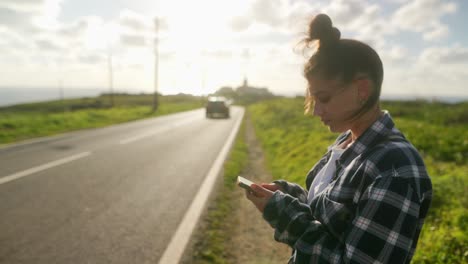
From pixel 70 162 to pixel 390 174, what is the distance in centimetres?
858

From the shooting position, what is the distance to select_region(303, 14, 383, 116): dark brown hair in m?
1.45

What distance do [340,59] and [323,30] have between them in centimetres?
18

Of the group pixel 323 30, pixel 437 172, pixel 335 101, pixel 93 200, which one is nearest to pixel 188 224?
pixel 93 200

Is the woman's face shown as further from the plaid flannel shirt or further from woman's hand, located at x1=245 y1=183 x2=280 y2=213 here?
woman's hand, located at x1=245 y1=183 x2=280 y2=213

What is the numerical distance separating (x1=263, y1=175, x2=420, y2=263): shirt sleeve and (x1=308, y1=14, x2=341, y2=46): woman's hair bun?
64cm

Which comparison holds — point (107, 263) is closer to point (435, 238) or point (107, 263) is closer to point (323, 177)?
point (323, 177)

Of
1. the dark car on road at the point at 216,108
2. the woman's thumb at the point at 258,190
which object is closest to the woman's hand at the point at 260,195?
the woman's thumb at the point at 258,190

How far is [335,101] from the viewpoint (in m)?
1.54

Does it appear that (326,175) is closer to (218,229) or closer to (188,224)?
(218,229)

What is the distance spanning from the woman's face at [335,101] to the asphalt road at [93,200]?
→ 2839 millimetres

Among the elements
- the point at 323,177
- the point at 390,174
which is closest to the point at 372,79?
the point at 390,174

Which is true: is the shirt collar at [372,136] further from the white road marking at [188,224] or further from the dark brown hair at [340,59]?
the white road marking at [188,224]

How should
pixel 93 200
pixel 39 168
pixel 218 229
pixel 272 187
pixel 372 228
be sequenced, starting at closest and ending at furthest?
pixel 372 228 < pixel 272 187 < pixel 218 229 < pixel 93 200 < pixel 39 168

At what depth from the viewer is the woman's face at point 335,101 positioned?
150 centimetres
